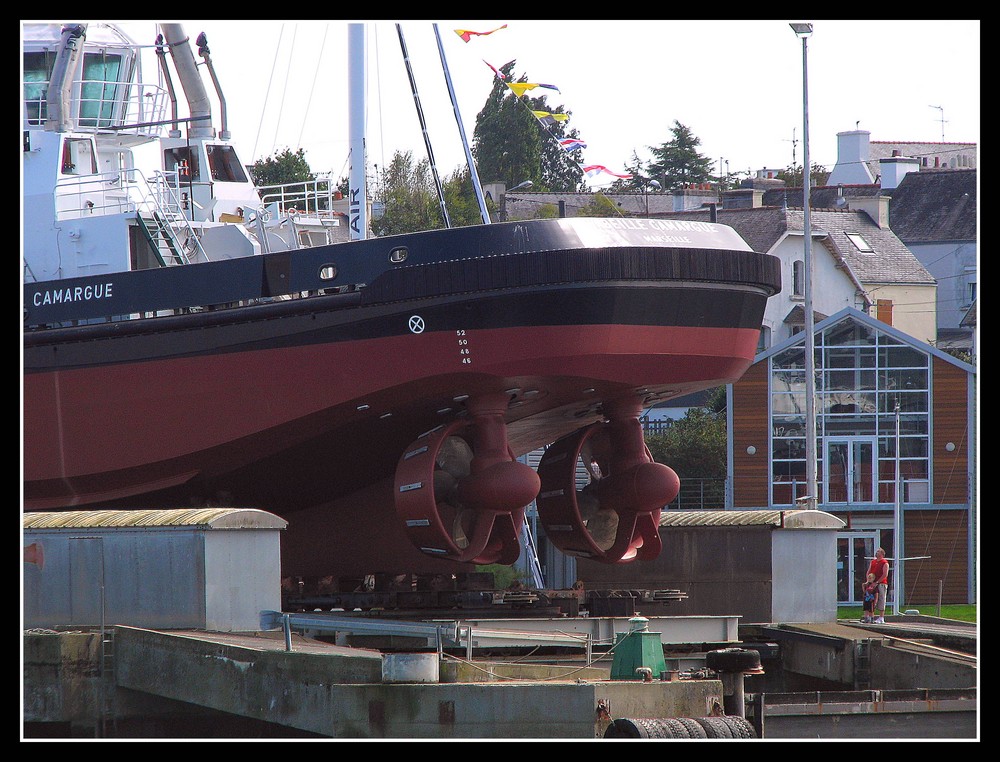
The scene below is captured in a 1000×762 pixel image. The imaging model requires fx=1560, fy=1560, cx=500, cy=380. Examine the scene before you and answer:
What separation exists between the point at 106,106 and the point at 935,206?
85.3 ft

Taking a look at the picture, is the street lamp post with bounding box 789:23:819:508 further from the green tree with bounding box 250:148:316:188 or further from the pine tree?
the pine tree

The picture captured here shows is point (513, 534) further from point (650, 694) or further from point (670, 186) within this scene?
point (670, 186)

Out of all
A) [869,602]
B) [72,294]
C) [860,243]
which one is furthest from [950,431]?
[72,294]

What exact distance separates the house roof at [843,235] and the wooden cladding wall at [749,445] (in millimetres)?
7941

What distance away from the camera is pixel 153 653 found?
39.5 feet

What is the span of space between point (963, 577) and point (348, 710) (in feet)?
57.3

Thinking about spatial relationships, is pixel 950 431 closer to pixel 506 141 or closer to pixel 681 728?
pixel 681 728

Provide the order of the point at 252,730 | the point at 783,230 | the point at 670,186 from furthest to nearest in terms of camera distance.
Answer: the point at 670,186
the point at 783,230
the point at 252,730

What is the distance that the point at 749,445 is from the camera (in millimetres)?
27031

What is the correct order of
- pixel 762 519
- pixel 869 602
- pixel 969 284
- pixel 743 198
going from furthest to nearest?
pixel 743 198 < pixel 969 284 < pixel 869 602 < pixel 762 519

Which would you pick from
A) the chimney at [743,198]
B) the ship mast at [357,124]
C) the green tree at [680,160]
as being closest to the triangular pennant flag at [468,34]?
the ship mast at [357,124]

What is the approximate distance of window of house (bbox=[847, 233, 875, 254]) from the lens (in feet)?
122

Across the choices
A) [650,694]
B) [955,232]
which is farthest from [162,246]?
[955,232]

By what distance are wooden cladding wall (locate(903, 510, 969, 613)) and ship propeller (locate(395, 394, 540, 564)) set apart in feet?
40.1
